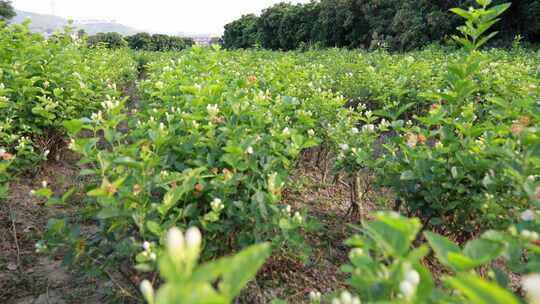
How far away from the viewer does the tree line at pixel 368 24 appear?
16.3 metres

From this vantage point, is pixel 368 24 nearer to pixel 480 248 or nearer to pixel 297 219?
pixel 297 219

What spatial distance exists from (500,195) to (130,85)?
8965mm

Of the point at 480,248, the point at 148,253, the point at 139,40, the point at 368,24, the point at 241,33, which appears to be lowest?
the point at 148,253

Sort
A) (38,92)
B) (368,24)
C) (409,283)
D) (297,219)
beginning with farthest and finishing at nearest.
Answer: (368,24), (38,92), (297,219), (409,283)

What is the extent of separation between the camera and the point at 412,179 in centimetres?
212

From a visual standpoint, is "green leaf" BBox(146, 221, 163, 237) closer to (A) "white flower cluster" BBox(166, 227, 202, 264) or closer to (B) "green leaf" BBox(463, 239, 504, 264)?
(A) "white flower cluster" BBox(166, 227, 202, 264)

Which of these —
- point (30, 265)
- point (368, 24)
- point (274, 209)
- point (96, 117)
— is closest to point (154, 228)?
point (274, 209)

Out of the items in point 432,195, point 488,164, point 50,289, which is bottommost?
point 50,289

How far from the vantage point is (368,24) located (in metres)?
22.7

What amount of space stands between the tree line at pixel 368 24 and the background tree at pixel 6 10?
64.4 feet

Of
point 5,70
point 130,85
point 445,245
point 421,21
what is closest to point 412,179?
point 445,245

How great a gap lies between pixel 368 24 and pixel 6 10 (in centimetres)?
3026

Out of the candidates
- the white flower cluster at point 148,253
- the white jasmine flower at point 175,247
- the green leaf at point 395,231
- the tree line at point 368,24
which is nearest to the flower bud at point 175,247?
the white jasmine flower at point 175,247

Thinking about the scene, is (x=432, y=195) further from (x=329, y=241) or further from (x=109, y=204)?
(x=109, y=204)
